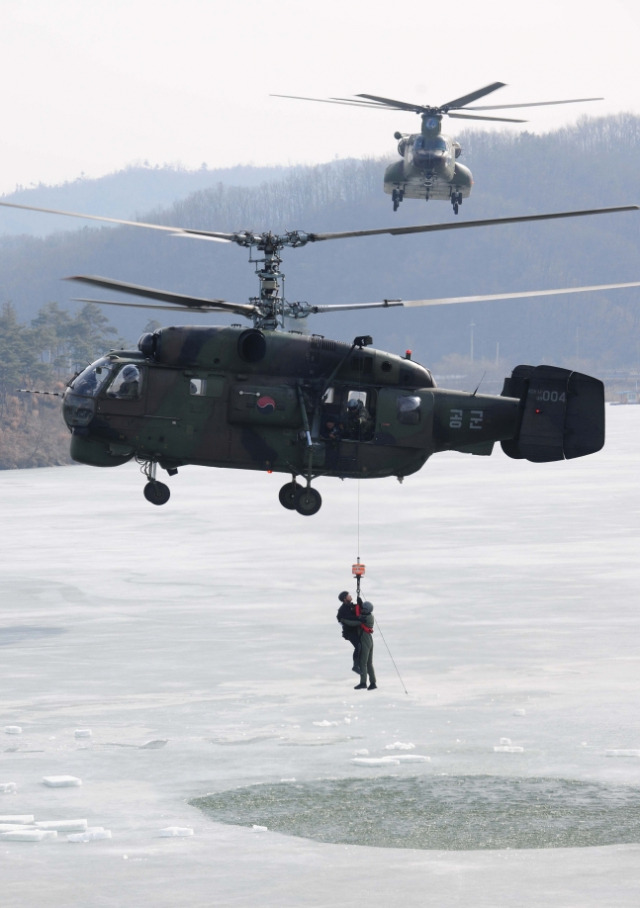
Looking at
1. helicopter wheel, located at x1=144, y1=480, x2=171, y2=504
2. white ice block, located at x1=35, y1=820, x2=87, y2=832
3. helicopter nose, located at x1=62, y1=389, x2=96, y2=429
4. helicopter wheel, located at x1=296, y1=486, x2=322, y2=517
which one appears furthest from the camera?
white ice block, located at x1=35, y1=820, x2=87, y2=832

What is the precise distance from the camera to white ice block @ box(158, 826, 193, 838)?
191ft

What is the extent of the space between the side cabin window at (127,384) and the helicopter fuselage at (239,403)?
0.07ft

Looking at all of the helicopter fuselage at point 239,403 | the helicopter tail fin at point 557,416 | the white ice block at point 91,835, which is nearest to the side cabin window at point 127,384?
the helicopter fuselage at point 239,403

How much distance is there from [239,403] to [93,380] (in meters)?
3.09

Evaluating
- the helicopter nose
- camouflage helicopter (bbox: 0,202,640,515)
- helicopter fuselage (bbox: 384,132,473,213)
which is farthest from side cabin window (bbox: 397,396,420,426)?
helicopter fuselage (bbox: 384,132,473,213)

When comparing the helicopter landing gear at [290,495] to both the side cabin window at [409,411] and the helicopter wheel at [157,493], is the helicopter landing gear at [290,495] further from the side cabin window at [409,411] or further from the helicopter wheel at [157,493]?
the side cabin window at [409,411]

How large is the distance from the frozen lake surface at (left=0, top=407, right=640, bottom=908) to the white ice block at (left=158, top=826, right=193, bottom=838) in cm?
18

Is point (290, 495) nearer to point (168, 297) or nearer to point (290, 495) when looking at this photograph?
point (290, 495)

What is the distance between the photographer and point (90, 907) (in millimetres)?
50344

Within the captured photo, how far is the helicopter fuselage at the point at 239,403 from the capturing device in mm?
33156

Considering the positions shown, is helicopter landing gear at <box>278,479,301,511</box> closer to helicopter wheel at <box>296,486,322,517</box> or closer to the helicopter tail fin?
helicopter wheel at <box>296,486,322,517</box>

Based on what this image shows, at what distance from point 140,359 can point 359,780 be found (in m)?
47.5

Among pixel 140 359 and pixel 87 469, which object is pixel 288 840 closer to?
pixel 140 359

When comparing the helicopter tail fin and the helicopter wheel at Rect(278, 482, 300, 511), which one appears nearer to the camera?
the helicopter wheel at Rect(278, 482, 300, 511)
